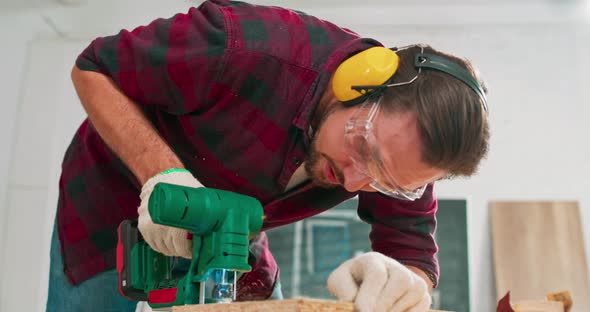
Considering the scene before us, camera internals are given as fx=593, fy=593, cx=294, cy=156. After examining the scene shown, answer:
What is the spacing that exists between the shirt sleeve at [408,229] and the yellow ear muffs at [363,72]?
39 centimetres

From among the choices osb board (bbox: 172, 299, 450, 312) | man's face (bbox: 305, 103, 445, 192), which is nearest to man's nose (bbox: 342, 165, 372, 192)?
man's face (bbox: 305, 103, 445, 192)

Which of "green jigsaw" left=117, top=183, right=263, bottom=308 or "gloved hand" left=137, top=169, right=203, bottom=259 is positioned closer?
"green jigsaw" left=117, top=183, right=263, bottom=308

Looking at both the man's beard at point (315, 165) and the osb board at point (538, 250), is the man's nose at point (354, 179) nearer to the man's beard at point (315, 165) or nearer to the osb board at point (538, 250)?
the man's beard at point (315, 165)

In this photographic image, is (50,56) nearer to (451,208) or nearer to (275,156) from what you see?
(451,208)

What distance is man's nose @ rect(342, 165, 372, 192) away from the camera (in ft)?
3.92

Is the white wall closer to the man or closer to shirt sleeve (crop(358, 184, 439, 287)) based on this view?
shirt sleeve (crop(358, 184, 439, 287))

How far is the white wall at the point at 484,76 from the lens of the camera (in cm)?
337

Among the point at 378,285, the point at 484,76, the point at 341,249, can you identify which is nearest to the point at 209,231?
the point at 378,285

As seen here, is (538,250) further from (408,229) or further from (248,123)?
(248,123)

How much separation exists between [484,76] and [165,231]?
9.89 ft

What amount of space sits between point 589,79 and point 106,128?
10.5 ft

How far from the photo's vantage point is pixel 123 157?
1.18 m

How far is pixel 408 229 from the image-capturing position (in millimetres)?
1469

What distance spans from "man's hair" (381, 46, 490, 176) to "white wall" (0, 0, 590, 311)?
2.28 m
